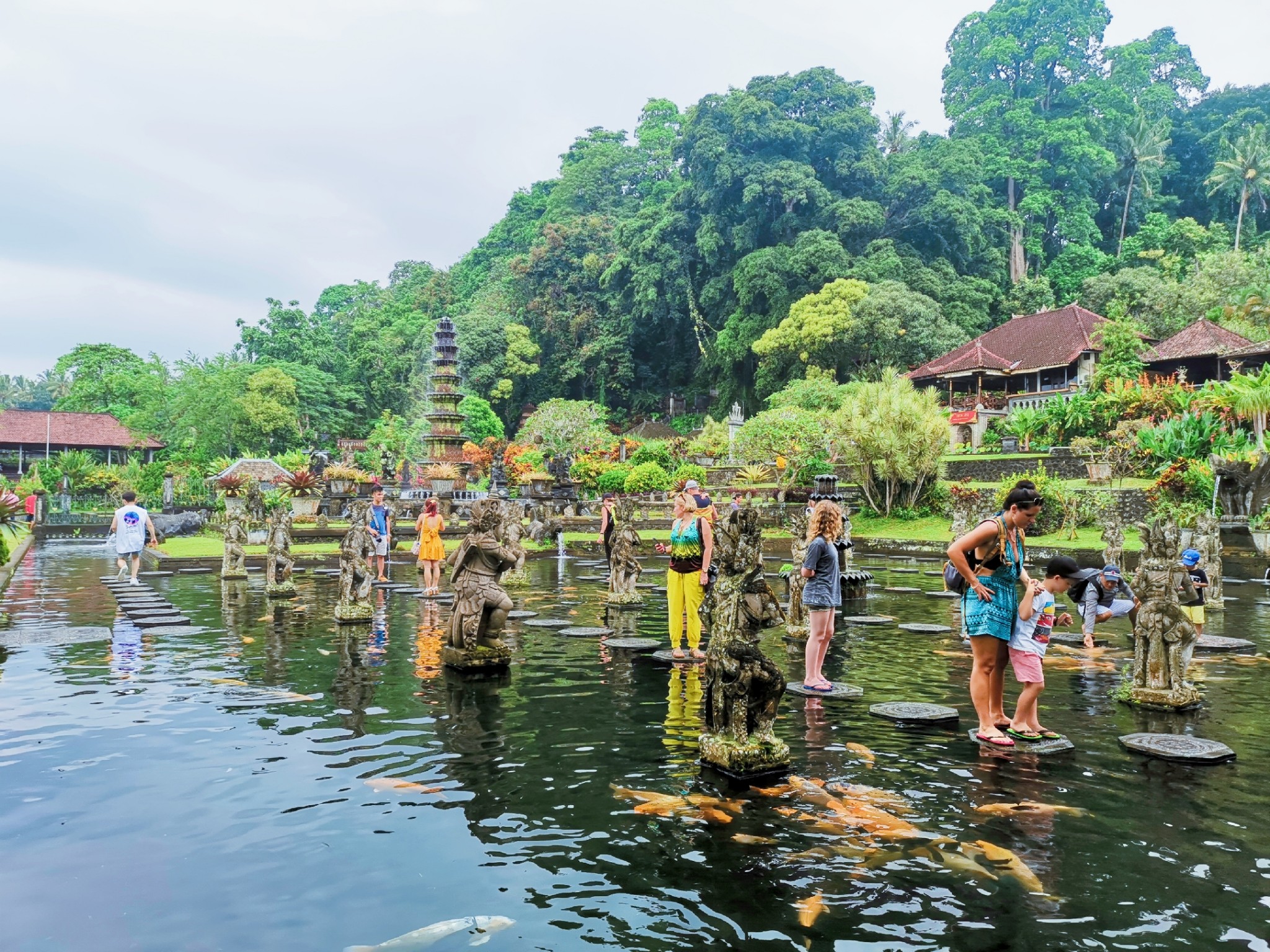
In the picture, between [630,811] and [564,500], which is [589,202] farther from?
[630,811]

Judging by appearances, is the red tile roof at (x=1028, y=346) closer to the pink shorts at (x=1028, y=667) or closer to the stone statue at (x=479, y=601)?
the stone statue at (x=479, y=601)

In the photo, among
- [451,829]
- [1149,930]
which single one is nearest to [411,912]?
[451,829]

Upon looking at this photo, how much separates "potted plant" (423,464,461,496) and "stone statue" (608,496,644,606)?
24908mm

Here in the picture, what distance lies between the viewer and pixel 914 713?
6.86 metres

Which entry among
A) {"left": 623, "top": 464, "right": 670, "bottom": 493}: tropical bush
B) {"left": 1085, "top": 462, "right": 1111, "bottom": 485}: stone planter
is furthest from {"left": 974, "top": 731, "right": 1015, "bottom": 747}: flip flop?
{"left": 623, "top": 464, "right": 670, "bottom": 493}: tropical bush

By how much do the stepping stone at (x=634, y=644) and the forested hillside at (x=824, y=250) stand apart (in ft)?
124

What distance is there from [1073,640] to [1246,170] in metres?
63.5

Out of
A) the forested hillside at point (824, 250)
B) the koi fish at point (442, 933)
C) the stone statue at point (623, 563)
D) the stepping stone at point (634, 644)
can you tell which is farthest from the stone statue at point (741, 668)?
the forested hillside at point (824, 250)

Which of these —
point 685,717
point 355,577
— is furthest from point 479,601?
point 355,577

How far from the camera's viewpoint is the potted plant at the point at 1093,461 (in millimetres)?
27078

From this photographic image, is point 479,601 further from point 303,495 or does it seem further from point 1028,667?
point 303,495

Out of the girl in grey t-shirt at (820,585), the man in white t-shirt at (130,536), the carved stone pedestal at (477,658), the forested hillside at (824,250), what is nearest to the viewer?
the girl in grey t-shirt at (820,585)

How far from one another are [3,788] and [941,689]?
7.33 metres

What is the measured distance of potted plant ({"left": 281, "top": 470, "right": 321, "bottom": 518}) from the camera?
92.0 ft
